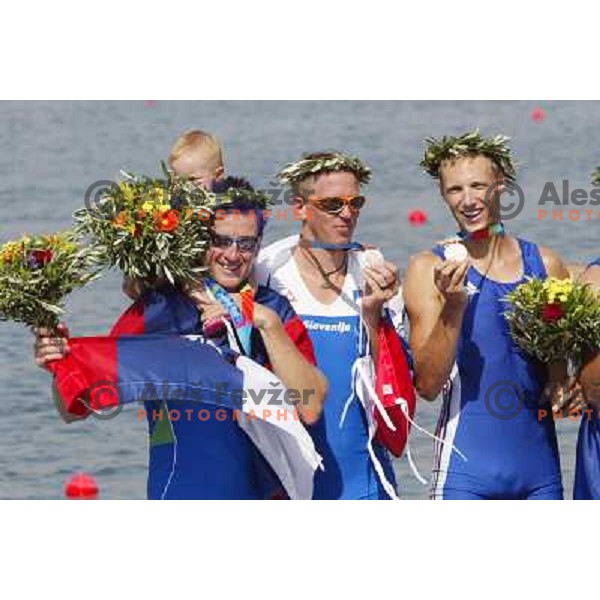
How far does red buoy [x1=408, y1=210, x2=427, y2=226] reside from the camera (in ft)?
51.4

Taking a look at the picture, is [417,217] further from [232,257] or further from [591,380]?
[232,257]

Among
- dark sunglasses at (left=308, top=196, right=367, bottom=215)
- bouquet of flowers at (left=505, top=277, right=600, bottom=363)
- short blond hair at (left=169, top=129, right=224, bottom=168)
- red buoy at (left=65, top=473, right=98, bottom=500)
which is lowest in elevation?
red buoy at (left=65, top=473, right=98, bottom=500)

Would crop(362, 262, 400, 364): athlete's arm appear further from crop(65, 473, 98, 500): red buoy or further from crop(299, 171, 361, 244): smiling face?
crop(65, 473, 98, 500): red buoy

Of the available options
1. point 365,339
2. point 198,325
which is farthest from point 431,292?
point 198,325

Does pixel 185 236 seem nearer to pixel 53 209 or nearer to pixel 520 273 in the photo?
pixel 520 273

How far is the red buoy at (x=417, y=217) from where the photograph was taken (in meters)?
15.7

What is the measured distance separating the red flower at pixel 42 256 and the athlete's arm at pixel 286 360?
834mm

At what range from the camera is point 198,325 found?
26.5ft

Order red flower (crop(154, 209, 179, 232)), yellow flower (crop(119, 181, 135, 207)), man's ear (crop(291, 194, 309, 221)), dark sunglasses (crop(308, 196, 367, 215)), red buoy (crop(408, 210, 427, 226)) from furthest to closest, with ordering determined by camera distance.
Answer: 1. red buoy (crop(408, 210, 427, 226))
2. man's ear (crop(291, 194, 309, 221))
3. dark sunglasses (crop(308, 196, 367, 215))
4. yellow flower (crop(119, 181, 135, 207))
5. red flower (crop(154, 209, 179, 232))

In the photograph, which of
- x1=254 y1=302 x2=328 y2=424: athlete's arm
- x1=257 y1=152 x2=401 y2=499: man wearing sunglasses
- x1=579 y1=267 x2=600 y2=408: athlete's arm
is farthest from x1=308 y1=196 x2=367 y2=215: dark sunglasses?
x1=579 y1=267 x2=600 y2=408: athlete's arm

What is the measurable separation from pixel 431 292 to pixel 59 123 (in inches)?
544

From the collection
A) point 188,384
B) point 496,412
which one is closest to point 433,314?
point 496,412

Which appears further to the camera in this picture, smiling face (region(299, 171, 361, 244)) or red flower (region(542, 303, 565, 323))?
smiling face (region(299, 171, 361, 244))

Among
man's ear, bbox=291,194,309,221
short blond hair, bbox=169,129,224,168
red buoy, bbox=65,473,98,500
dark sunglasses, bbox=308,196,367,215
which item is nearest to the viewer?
dark sunglasses, bbox=308,196,367,215
